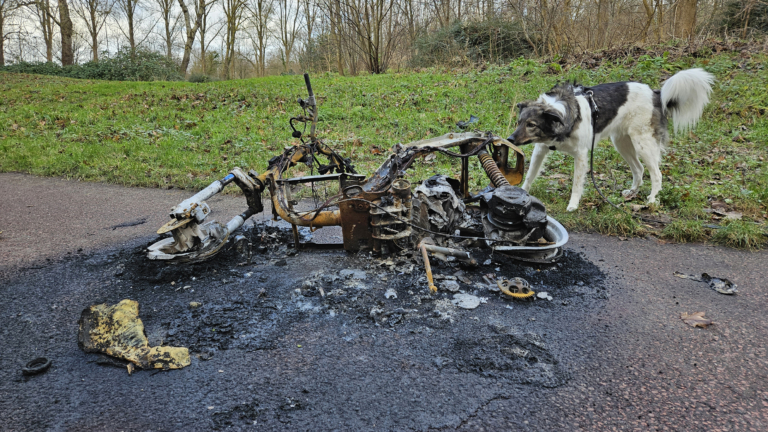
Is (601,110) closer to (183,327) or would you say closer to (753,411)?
(753,411)

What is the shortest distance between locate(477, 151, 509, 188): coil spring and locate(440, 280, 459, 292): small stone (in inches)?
43.5

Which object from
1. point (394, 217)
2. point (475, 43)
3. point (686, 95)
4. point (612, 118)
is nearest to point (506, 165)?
point (394, 217)

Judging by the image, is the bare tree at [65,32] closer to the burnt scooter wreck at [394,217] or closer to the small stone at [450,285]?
the burnt scooter wreck at [394,217]

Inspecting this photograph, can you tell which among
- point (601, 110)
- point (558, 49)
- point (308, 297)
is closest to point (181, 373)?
point (308, 297)

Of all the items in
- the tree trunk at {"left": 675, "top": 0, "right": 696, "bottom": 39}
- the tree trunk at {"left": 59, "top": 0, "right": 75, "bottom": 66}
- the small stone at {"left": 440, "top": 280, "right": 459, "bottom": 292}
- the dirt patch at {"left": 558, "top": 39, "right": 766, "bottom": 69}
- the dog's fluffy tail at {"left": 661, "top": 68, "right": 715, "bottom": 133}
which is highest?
the tree trunk at {"left": 59, "top": 0, "right": 75, "bottom": 66}

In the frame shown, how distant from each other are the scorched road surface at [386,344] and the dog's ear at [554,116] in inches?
61.6

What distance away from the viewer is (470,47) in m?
16.2

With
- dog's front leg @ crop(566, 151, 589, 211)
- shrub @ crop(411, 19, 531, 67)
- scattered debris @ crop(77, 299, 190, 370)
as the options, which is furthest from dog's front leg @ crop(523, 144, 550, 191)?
shrub @ crop(411, 19, 531, 67)

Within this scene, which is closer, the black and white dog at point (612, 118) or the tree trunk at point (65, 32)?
the black and white dog at point (612, 118)

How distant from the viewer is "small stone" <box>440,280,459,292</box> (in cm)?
328

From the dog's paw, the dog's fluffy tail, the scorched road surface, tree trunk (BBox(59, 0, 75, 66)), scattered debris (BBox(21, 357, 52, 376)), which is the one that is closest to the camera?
the scorched road surface

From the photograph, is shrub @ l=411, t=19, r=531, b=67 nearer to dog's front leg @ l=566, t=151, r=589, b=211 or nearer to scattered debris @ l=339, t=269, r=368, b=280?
dog's front leg @ l=566, t=151, r=589, b=211

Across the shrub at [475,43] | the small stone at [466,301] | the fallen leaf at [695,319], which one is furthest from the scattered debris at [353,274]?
the shrub at [475,43]

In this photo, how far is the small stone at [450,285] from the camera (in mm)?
3275
